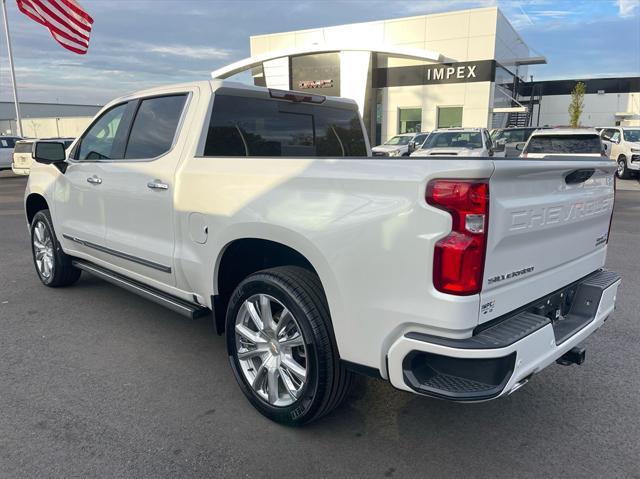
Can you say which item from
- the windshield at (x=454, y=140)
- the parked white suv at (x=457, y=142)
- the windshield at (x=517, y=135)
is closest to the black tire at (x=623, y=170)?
the windshield at (x=517, y=135)

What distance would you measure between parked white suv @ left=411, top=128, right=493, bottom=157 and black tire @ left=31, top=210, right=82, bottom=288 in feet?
37.3

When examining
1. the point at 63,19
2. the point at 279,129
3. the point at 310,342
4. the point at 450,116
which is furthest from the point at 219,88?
the point at 450,116

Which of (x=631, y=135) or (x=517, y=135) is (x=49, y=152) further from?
(x=631, y=135)

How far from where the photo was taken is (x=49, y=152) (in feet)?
15.2

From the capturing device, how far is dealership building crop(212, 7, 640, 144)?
28.0 meters

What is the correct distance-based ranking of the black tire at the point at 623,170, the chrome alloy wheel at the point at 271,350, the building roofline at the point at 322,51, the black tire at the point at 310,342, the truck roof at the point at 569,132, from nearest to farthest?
the black tire at the point at 310,342 → the chrome alloy wheel at the point at 271,350 → the truck roof at the point at 569,132 → the black tire at the point at 623,170 → the building roofline at the point at 322,51

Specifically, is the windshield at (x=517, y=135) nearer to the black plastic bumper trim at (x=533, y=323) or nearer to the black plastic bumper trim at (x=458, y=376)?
the black plastic bumper trim at (x=533, y=323)

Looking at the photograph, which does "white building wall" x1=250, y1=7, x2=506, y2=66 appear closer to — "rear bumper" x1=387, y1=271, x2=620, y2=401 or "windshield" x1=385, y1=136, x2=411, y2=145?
"windshield" x1=385, y1=136, x2=411, y2=145

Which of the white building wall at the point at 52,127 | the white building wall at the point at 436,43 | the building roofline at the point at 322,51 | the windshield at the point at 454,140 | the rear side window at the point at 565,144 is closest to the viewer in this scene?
the rear side window at the point at 565,144

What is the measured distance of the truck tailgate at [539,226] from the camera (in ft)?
7.16

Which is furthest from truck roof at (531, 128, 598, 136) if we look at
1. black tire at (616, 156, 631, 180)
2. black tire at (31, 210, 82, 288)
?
black tire at (31, 210, 82, 288)

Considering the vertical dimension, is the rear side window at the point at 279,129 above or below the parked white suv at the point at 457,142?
above

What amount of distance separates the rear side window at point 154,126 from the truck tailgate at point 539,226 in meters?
2.37

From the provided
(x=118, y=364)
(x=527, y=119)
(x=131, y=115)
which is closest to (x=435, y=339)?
(x=118, y=364)
